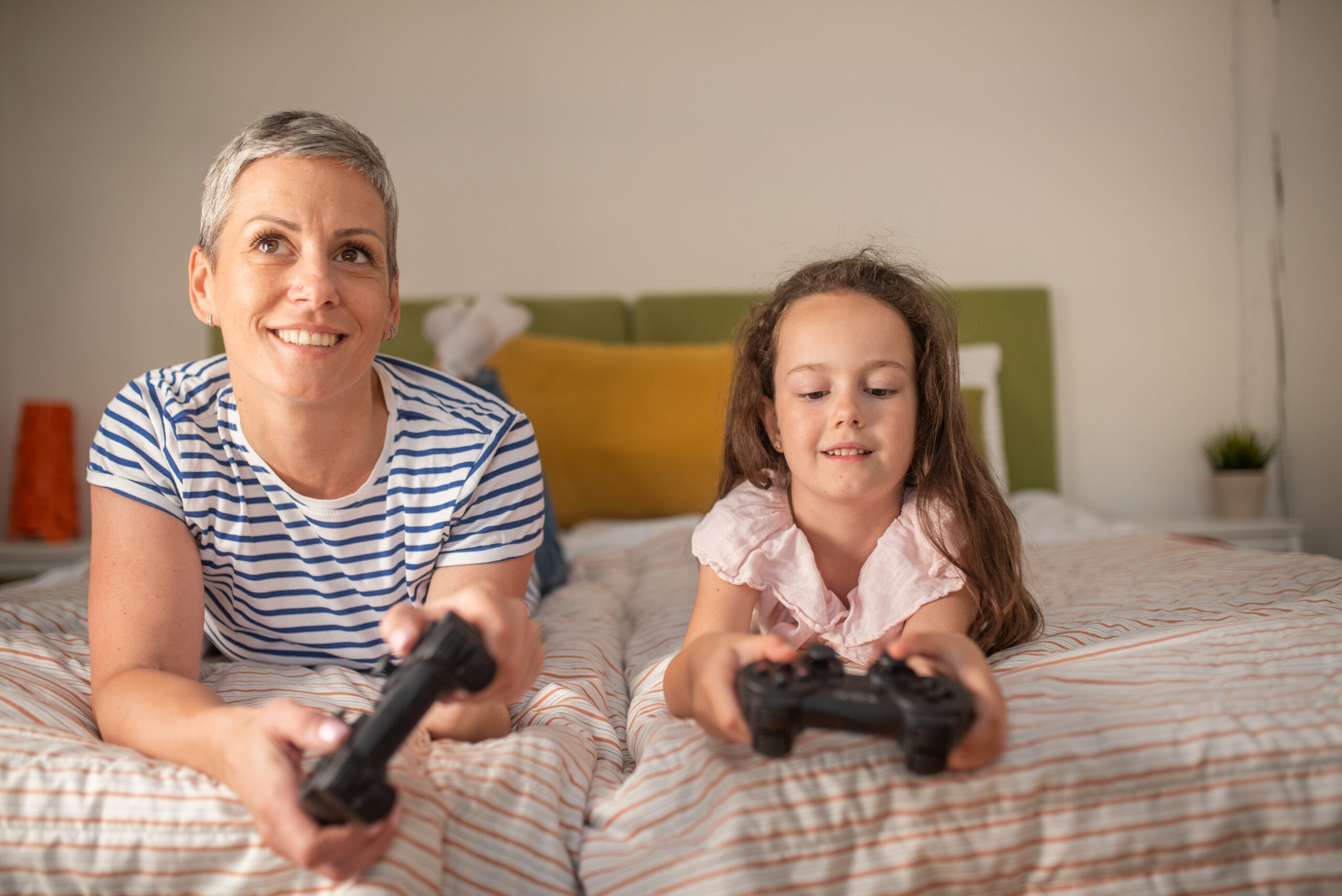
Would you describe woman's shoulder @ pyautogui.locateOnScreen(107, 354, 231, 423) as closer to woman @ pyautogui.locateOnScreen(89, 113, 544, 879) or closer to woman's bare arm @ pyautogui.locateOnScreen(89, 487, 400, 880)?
woman @ pyautogui.locateOnScreen(89, 113, 544, 879)

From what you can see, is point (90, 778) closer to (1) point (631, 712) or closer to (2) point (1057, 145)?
(1) point (631, 712)

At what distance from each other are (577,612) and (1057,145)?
223 cm

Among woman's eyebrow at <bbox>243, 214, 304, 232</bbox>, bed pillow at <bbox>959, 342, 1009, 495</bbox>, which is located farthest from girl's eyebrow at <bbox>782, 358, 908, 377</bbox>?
bed pillow at <bbox>959, 342, 1009, 495</bbox>

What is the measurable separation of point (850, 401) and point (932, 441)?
156 mm

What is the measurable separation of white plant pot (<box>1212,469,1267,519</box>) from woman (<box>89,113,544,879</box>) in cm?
232

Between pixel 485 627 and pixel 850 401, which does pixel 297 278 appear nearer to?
pixel 485 627

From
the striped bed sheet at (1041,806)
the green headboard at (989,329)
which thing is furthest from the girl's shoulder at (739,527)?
the green headboard at (989,329)

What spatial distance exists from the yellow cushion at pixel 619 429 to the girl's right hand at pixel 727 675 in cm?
141

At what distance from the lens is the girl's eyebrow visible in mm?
991

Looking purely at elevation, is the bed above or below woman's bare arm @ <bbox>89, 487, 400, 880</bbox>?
below

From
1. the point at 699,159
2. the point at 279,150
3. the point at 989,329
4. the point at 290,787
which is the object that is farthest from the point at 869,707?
the point at 699,159

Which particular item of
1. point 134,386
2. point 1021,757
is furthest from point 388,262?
point 1021,757

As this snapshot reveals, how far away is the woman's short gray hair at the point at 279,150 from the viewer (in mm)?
904

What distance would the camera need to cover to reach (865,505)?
1.04m
